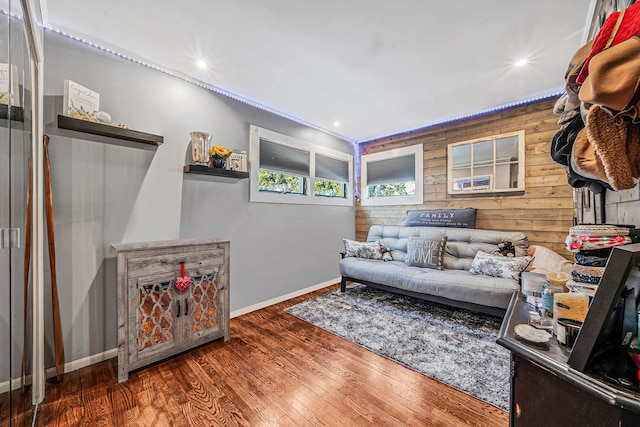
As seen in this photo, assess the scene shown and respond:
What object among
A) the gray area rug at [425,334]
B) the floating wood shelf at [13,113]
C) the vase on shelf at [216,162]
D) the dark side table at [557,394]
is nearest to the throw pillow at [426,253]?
the gray area rug at [425,334]

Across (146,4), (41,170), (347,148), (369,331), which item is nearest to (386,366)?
(369,331)

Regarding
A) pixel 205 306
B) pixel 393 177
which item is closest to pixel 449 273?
pixel 393 177

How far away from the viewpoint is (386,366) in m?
1.93

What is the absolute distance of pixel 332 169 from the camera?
4211 millimetres

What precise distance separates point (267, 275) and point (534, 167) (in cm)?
339

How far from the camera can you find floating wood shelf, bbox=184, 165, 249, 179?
2.44 meters

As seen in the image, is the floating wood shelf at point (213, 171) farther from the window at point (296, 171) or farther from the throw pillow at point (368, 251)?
the throw pillow at point (368, 251)

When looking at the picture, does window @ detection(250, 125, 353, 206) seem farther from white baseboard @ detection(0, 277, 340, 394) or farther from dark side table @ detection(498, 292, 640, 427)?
dark side table @ detection(498, 292, 640, 427)

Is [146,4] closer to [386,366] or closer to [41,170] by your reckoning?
[41,170]

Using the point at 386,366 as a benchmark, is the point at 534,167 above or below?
above

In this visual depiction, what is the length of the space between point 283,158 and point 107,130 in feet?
6.13

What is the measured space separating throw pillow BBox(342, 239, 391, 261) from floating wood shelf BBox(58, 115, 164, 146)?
2.60 m

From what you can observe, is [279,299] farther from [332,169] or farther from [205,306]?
[332,169]

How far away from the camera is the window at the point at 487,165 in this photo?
10.4 feet
